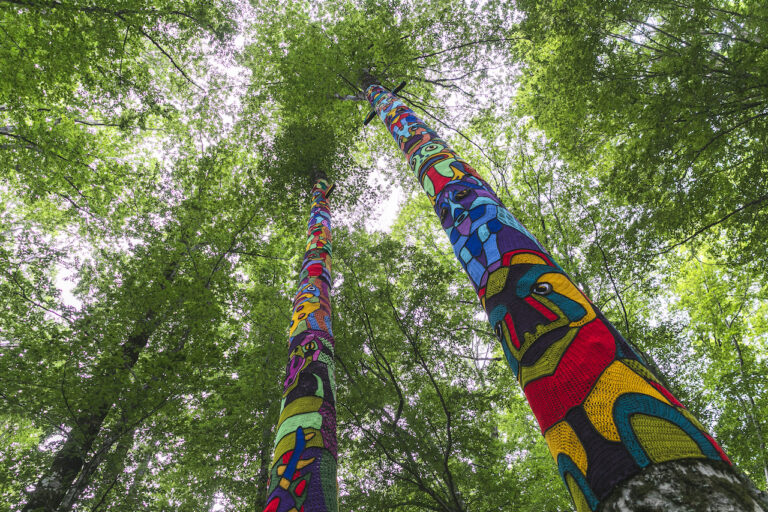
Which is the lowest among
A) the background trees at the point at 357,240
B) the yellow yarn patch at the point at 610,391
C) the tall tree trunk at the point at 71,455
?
the yellow yarn patch at the point at 610,391

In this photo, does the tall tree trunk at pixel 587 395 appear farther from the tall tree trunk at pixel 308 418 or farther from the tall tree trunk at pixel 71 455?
the tall tree trunk at pixel 71 455

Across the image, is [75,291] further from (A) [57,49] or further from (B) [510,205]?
(B) [510,205]

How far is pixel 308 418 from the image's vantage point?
10.0ft

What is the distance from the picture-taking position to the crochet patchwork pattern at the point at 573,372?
1.07 metres

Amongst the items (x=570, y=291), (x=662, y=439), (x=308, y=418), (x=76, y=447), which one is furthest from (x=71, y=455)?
(x=662, y=439)

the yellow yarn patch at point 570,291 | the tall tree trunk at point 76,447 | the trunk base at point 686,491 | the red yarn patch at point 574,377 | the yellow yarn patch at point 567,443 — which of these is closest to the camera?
the trunk base at point 686,491

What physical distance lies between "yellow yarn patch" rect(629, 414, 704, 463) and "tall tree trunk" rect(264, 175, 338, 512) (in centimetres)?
216

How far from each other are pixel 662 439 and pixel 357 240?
6.58 metres

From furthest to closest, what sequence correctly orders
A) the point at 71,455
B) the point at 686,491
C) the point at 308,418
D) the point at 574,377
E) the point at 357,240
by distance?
the point at 357,240
the point at 71,455
the point at 308,418
the point at 574,377
the point at 686,491

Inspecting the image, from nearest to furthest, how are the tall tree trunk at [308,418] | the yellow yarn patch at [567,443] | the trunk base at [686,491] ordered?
the trunk base at [686,491]
the yellow yarn patch at [567,443]
the tall tree trunk at [308,418]

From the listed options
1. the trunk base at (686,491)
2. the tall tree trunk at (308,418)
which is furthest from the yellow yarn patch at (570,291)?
the tall tree trunk at (308,418)

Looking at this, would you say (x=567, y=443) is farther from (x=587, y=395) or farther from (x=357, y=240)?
(x=357, y=240)

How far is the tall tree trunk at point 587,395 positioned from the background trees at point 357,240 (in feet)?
9.06

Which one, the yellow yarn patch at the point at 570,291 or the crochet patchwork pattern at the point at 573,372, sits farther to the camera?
the yellow yarn patch at the point at 570,291
